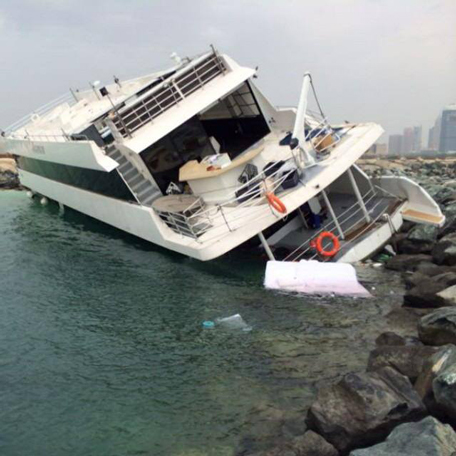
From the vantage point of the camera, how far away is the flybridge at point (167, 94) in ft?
50.7

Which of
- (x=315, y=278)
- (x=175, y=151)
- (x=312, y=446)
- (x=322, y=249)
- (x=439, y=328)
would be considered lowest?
(x=322, y=249)

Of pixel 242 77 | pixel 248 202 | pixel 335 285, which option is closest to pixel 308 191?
pixel 248 202

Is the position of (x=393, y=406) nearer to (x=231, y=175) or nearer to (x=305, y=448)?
(x=305, y=448)

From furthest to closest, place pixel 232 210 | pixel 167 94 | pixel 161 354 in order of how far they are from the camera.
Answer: pixel 167 94 < pixel 232 210 < pixel 161 354

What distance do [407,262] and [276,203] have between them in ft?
13.7

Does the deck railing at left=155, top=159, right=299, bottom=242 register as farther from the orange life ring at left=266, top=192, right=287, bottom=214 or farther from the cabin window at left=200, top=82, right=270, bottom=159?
the cabin window at left=200, top=82, right=270, bottom=159

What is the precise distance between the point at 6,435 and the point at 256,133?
1465 centimetres

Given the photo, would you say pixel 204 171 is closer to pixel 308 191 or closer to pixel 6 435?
pixel 308 191

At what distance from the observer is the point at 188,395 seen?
24.0 feet

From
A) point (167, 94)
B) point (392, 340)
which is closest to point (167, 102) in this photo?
point (167, 94)

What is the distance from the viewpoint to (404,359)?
7.08 meters

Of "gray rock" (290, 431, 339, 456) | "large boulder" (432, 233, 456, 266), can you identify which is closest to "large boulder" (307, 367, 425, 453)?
"gray rock" (290, 431, 339, 456)

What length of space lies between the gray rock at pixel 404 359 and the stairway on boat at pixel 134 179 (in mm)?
9657

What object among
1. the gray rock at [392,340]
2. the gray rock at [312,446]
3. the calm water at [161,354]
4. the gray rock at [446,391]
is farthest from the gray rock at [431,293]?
the gray rock at [312,446]
